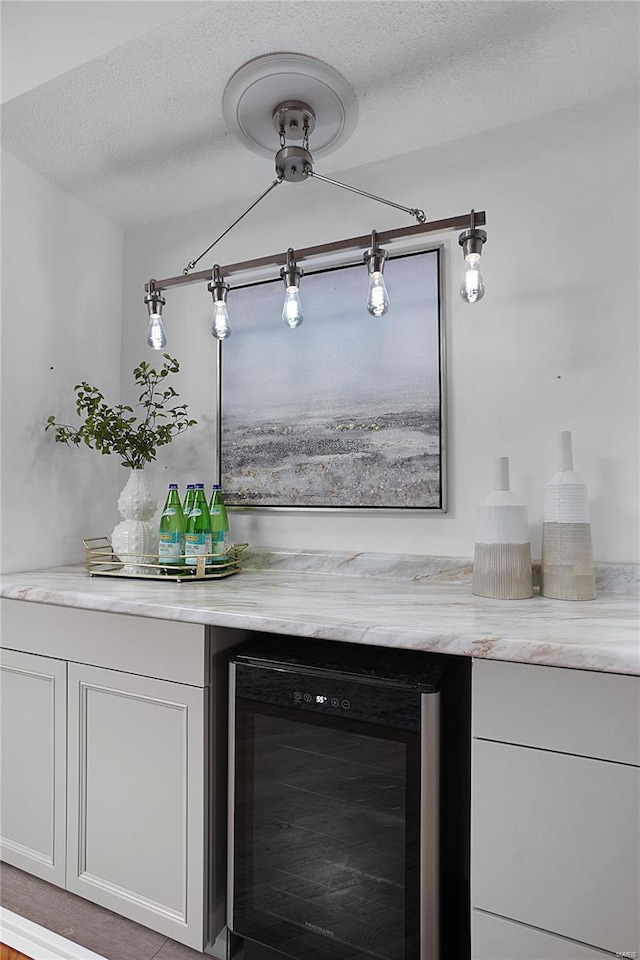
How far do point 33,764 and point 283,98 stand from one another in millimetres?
1985

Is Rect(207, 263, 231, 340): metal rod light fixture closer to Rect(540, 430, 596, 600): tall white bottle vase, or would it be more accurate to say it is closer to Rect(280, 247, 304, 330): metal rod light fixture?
Rect(280, 247, 304, 330): metal rod light fixture

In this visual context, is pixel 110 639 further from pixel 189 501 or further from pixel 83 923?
pixel 83 923

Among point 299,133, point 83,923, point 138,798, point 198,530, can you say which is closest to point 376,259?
point 299,133

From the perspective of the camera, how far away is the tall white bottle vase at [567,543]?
1480mm

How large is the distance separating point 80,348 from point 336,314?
3.36 feet

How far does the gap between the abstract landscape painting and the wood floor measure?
1261 mm

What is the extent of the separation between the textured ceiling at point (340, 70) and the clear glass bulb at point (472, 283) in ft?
1.73

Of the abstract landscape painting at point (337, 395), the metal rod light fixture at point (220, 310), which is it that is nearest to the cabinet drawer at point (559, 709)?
the abstract landscape painting at point (337, 395)

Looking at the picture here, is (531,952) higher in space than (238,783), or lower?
lower

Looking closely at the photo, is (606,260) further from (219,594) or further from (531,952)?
(531,952)

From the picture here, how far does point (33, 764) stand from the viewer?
167cm

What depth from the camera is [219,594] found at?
1.60 m

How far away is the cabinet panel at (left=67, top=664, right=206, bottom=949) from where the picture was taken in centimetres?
143

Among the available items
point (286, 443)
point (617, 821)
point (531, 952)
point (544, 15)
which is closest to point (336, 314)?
point (286, 443)
